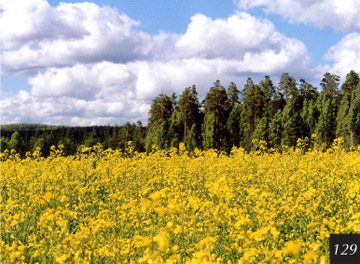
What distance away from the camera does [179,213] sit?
623 centimetres

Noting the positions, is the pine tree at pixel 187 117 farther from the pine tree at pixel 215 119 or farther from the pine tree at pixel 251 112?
the pine tree at pixel 251 112

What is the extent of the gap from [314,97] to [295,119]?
9.63 m

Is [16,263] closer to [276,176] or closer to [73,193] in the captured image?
[73,193]

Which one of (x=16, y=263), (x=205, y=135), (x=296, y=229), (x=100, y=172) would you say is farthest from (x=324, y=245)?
(x=205, y=135)

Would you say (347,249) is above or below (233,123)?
below

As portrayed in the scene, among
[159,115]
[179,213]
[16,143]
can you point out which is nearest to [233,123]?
[159,115]

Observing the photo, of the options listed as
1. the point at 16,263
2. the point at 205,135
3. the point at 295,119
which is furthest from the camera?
the point at 205,135

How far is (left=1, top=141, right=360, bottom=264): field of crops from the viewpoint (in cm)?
443

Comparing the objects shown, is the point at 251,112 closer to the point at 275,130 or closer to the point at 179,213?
the point at 275,130

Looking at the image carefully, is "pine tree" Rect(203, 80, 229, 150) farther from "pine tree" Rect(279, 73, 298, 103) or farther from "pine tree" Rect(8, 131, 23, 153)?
"pine tree" Rect(8, 131, 23, 153)

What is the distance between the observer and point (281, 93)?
49.1 m

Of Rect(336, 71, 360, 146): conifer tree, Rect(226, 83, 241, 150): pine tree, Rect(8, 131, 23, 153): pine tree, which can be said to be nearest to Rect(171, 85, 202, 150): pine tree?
Rect(226, 83, 241, 150): pine tree

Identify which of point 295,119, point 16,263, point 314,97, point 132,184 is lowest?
point 16,263

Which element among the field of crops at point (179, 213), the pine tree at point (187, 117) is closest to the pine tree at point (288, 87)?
the pine tree at point (187, 117)
